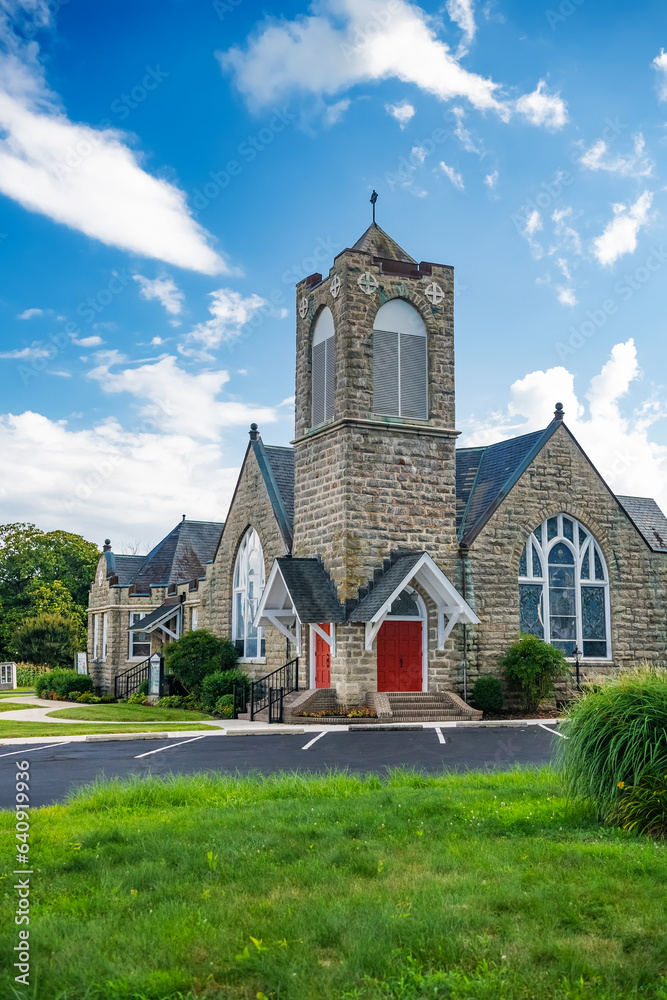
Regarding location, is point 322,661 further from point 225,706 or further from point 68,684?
point 68,684

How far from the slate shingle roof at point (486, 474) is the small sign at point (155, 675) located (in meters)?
12.1

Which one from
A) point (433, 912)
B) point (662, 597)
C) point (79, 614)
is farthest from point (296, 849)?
point (79, 614)

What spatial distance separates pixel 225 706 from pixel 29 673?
99.1ft

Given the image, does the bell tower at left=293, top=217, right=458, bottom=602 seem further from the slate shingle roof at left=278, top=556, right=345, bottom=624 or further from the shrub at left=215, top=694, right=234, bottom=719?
the shrub at left=215, top=694, right=234, bottom=719

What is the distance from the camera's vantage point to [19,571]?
7244cm

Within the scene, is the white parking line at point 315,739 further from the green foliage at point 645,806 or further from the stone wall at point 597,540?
the green foliage at point 645,806

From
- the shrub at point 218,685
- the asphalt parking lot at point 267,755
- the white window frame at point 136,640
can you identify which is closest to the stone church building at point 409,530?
the shrub at point 218,685

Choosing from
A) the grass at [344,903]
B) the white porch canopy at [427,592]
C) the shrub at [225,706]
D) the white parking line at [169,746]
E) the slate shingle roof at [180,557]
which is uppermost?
the slate shingle roof at [180,557]

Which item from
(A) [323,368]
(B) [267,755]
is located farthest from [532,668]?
(B) [267,755]

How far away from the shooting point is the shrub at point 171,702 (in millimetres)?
30578

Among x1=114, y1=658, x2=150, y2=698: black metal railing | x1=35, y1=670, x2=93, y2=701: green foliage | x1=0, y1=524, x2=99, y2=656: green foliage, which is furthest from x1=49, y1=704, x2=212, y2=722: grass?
x1=0, y1=524, x2=99, y2=656: green foliage

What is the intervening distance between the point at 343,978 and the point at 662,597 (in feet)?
86.1

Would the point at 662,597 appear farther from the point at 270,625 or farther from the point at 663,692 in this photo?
the point at 663,692

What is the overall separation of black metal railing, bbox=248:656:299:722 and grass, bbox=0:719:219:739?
2020 mm
